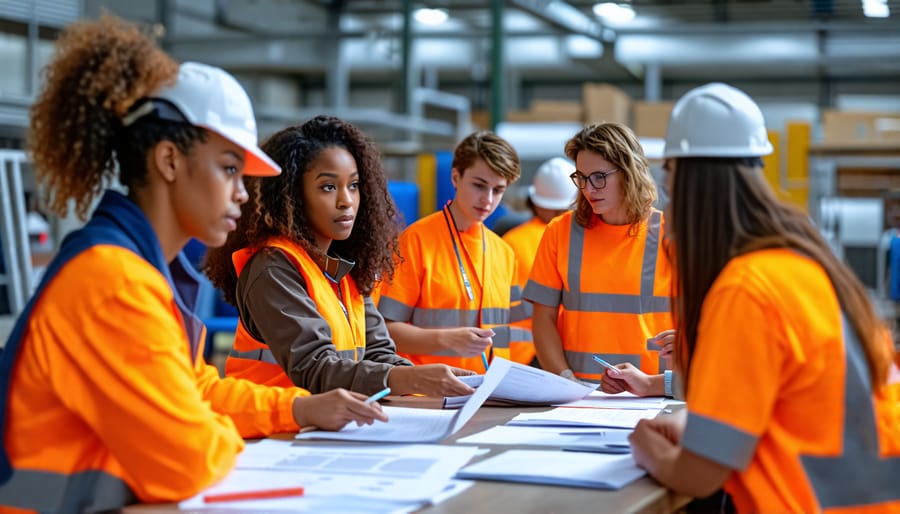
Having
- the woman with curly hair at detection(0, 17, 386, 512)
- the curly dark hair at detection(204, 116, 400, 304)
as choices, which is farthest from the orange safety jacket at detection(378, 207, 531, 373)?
the woman with curly hair at detection(0, 17, 386, 512)

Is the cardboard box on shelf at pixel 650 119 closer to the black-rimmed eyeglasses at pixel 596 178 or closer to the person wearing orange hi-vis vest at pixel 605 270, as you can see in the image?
the person wearing orange hi-vis vest at pixel 605 270

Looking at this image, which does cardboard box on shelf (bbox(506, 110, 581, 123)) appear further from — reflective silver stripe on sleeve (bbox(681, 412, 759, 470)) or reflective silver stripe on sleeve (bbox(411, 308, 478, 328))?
reflective silver stripe on sleeve (bbox(681, 412, 759, 470))

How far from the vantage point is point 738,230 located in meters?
1.62

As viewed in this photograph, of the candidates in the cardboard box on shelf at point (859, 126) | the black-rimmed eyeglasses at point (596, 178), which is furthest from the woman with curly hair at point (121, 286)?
the cardboard box on shelf at point (859, 126)

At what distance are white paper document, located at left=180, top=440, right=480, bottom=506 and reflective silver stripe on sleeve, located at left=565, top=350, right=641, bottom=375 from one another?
1.35m

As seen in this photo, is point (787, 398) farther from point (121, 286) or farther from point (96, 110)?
point (96, 110)

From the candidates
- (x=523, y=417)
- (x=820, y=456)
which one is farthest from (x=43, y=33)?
(x=820, y=456)

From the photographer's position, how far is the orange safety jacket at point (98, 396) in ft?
4.80

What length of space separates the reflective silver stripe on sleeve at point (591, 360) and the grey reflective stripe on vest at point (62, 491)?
1952 mm

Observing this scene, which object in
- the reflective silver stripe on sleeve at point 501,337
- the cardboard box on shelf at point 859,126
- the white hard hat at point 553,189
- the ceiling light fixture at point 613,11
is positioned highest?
the ceiling light fixture at point 613,11

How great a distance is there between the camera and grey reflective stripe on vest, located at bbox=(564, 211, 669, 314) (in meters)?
3.17

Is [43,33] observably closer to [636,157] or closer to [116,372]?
[636,157]

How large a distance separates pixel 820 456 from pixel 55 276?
120cm

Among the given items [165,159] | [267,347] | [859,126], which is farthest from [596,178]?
[859,126]
